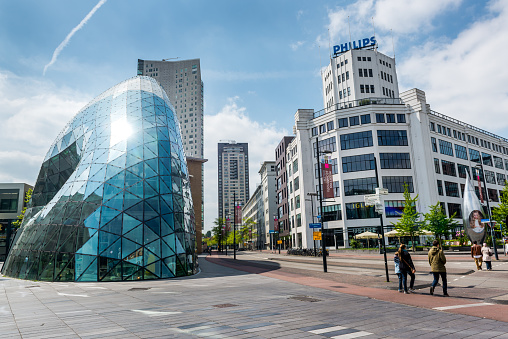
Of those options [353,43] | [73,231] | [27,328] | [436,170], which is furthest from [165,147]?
[353,43]

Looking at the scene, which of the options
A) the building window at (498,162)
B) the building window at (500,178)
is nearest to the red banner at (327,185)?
the building window at (500,178)

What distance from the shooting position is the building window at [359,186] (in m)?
60.3

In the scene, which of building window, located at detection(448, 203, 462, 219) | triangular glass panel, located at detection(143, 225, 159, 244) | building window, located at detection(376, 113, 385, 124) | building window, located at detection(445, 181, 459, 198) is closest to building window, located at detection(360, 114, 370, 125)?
building window, located at detection(376, 113, 385, 124)

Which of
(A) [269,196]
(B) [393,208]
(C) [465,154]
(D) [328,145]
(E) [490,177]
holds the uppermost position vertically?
(D) [328,145]

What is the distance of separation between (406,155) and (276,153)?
150 feet

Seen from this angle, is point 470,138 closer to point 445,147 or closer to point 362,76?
point 445,147

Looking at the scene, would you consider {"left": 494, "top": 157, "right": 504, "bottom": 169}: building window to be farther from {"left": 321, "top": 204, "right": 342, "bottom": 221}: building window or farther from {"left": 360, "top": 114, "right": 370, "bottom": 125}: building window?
{"left": 321, "top": 204, "right": 342, "bottom": 221}: building window

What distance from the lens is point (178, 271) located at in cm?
2380

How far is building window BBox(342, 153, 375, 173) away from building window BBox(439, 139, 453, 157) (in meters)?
17.3

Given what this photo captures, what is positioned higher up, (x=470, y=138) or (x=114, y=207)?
(x=470, y=138)

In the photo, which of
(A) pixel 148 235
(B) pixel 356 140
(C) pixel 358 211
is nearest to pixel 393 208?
(C) pixel 358 211

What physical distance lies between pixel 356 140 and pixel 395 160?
8222mm

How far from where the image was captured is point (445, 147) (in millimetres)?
68750

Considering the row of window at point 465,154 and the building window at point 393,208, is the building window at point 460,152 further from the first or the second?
the building window at point 393,208
